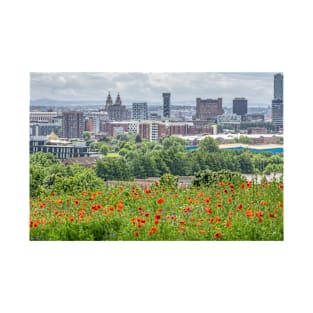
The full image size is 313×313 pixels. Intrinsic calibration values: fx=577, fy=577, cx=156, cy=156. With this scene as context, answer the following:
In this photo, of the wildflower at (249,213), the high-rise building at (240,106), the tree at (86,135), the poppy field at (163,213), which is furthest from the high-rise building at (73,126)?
the wildflower at (249,213)

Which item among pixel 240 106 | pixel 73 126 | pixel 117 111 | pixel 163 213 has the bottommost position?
pixel 163 213

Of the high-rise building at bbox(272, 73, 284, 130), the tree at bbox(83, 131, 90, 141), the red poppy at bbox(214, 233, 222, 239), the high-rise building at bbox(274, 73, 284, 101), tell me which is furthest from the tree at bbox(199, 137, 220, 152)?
the tree at bbox(83, 131, 90, 141)

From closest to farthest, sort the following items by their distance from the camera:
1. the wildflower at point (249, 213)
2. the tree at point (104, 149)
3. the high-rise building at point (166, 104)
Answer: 1. the wildflower at point (249, 213)
2. the high-rise building at point (166, 104)
3. the tree at point (104, 149)

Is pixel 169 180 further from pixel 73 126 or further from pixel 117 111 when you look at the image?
pixel 73 126

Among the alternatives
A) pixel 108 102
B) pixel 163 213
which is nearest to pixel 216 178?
pixel 163 213

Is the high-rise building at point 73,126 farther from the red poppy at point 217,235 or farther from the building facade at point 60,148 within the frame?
the red poppy at point 217,235
